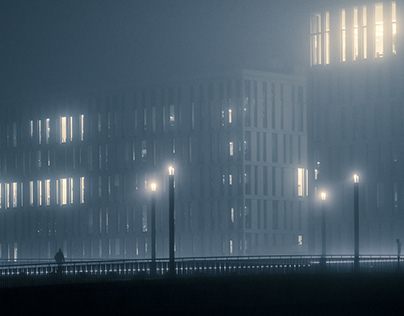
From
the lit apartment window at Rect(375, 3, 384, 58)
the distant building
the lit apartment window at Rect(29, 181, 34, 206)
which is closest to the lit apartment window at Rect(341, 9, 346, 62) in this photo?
the distant building

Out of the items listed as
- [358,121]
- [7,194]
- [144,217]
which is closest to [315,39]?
[358,121]

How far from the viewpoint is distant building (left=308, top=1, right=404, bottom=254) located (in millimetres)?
87812

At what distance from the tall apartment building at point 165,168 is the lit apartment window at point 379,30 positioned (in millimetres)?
12053

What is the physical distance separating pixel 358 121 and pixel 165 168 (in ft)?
67.5

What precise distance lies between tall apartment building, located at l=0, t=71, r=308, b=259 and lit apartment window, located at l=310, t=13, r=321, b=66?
5522 mm

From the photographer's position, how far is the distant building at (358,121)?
87.8m

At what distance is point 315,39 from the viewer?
93062 millimetres

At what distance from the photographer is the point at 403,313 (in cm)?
4703

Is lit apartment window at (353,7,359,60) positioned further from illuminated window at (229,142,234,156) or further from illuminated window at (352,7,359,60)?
illuminated window at (229,142,234,156)

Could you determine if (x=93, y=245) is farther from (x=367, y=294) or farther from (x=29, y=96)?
(x=367, y=294)

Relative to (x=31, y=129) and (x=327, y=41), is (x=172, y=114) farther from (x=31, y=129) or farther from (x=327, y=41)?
(x=31, y=129)

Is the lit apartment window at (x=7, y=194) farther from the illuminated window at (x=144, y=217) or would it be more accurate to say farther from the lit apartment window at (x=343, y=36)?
the lit apartment window at (x=343, y=36)

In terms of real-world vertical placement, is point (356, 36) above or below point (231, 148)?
above

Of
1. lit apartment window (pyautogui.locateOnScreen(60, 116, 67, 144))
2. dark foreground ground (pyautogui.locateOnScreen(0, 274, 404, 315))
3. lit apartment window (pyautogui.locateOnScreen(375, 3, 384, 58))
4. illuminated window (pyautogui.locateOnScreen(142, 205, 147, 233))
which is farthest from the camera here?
lit apartment window (pyautogui.locateOnScreen(60, 116, 67, 144))
